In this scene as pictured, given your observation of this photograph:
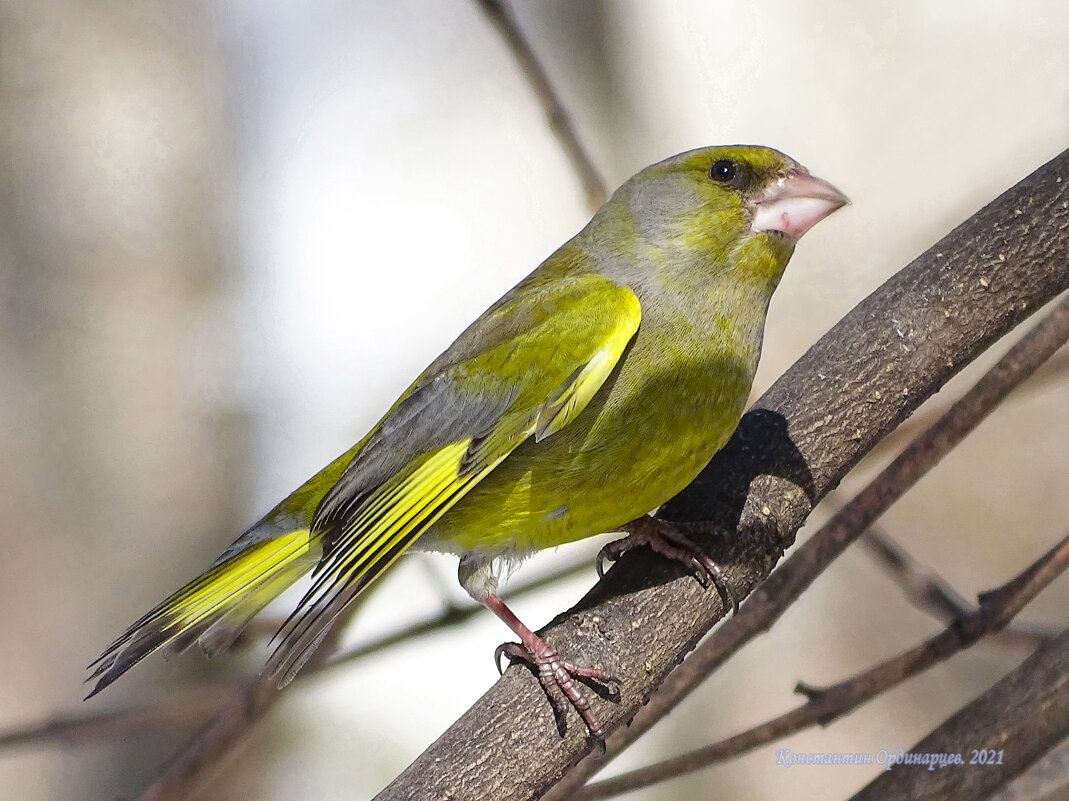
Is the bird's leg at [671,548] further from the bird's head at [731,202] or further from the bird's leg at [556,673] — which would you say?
the bird's head at [731,202]

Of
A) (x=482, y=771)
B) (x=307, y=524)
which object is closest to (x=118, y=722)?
(x=307, y=524)

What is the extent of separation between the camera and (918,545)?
5309mm

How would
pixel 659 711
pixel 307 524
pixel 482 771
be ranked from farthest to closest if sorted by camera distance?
pixel 307 524 < pixel 659 711 < pixel 482 771

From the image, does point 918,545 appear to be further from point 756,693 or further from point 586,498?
point 586,498

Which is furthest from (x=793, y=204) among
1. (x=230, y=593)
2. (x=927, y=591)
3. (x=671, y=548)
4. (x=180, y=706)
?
(x=180, y=706)

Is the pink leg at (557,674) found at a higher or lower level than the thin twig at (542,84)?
lower

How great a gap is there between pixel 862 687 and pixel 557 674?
74 cm

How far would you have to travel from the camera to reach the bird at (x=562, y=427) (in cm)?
236

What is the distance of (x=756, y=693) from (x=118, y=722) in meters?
3.29

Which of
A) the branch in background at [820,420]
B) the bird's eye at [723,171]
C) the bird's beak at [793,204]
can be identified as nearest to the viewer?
Answer: the branch in background at [820,420]

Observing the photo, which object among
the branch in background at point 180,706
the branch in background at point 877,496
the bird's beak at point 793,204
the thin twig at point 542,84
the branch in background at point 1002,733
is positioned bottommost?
the branch in background at point 1002,733

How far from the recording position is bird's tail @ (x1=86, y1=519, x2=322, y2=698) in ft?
8.43

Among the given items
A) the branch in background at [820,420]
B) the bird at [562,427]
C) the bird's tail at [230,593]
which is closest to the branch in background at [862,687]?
the branch in background at [820,420]

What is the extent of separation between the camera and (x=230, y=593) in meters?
2.61
